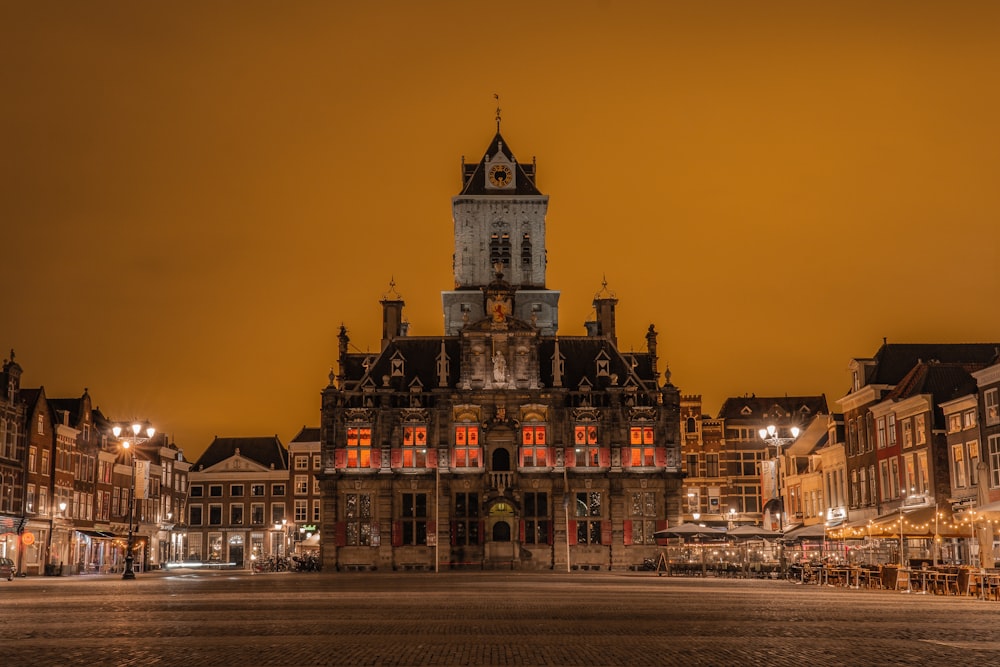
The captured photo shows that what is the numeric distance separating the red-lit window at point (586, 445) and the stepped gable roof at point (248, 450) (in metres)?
52.3

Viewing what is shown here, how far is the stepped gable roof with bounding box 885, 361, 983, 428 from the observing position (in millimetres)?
61344

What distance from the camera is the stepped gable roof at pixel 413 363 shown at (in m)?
92.8

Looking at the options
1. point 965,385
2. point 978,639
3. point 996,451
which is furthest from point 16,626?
point 965,385

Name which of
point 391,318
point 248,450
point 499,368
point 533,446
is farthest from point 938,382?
point 248,450

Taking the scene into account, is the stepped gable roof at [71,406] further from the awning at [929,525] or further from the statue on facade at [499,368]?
the awning at [929,525]

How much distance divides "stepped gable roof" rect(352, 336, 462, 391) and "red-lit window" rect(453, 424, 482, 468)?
410cm

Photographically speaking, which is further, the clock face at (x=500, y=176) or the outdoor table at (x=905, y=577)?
the clock face at (x=500, y=176)

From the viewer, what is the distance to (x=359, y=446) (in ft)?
299

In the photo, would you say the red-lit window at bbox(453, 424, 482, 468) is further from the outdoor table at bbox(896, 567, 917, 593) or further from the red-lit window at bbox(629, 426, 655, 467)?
the outdoor table at bbox(896, 567, 917, 593)

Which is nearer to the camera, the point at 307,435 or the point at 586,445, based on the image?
the point at 586,445

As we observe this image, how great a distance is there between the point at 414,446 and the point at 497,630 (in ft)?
225

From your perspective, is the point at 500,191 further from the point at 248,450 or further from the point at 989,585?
the point at 989,585

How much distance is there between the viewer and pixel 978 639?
20.7 m

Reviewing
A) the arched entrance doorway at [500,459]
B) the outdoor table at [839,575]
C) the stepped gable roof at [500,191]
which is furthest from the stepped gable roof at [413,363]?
the outdoor table at [839,575]
